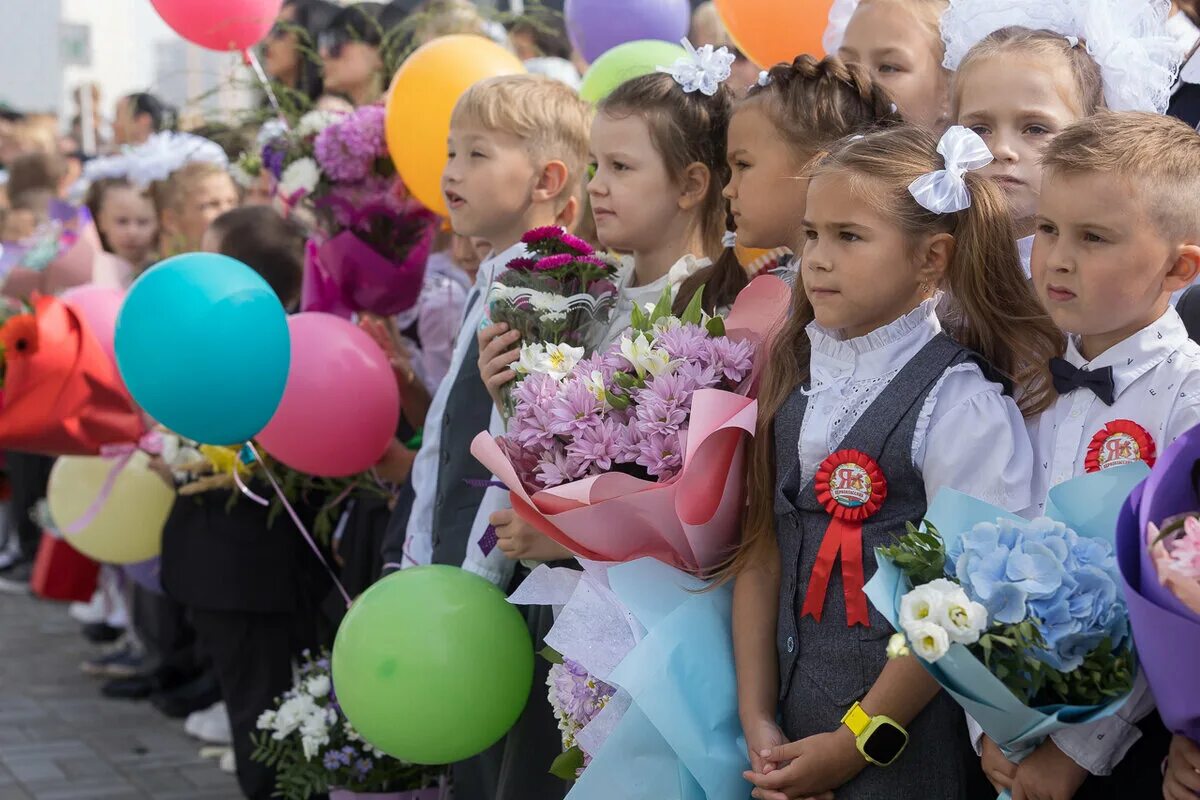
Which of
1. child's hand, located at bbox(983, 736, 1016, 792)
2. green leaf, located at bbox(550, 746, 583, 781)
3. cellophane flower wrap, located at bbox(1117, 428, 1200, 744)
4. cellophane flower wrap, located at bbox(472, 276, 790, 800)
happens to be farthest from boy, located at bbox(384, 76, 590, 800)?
cellophane flower wrap, located at bbox(1117, 428, 1200, 744)

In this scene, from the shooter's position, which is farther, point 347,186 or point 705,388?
point 347,186

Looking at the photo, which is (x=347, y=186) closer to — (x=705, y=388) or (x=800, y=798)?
(x=705, y=388)

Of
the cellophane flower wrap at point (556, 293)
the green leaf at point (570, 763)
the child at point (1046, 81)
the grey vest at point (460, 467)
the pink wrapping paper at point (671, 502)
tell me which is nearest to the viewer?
the pink wrapping paper at point (671, 502)

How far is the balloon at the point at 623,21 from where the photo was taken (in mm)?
4906

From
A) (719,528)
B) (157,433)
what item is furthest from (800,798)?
(157,433)

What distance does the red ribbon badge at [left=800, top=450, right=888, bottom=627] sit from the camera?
2316mm

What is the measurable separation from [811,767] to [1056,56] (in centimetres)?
141

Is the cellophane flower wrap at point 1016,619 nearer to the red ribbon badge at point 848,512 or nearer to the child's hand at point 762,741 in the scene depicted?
the red ribbon badge at point 848,512

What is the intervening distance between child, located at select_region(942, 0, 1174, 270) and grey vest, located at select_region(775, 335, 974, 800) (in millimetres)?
467

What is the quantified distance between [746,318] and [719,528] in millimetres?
435

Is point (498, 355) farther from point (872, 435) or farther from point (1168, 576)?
point (1168, 576)

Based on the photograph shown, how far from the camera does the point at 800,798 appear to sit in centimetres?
232

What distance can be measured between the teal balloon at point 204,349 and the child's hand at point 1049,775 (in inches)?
90.0

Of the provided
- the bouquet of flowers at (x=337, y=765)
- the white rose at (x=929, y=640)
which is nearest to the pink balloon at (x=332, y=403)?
the bouquet of flowers at (x=337, y=765)
